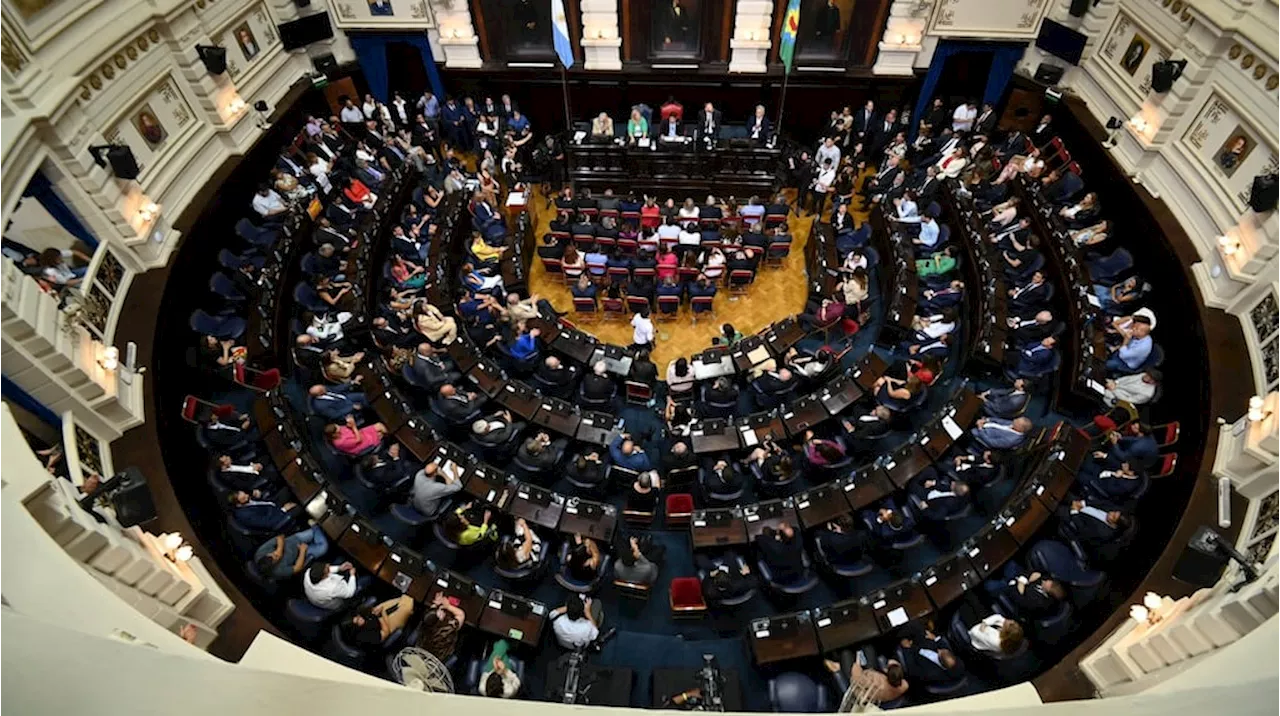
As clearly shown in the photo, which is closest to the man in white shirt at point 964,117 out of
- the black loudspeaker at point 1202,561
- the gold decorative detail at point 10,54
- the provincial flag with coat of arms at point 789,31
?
the provincial flag with coat of arms at point 789,31

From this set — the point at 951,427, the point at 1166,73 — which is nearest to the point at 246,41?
the point at 951,427

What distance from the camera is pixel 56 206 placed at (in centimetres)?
911

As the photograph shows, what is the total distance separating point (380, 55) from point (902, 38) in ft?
36.0

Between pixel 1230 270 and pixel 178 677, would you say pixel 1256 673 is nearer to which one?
pixel 178 677

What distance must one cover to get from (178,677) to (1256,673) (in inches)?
195

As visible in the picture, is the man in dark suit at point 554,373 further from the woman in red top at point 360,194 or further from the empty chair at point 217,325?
the woman in red top at point 360,194

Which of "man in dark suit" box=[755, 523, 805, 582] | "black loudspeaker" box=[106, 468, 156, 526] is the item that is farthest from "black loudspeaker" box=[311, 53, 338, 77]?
"man in dark suit" box=[755, 523, 805, 582]

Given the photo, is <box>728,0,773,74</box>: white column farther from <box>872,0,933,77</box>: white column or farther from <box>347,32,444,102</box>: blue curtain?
<box>347,32,444,102</box>: blue curtain

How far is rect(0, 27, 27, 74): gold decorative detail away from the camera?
306 inches

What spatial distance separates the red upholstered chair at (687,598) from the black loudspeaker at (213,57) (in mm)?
10668

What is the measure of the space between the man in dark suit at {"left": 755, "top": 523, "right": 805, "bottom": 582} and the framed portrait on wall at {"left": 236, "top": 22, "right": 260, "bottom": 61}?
12.3m

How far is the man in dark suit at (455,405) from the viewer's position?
9945 millimetres

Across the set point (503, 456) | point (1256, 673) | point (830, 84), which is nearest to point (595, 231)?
point (503, 456)

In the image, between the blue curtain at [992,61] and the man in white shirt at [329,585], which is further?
the blue curtain at [992,61]
